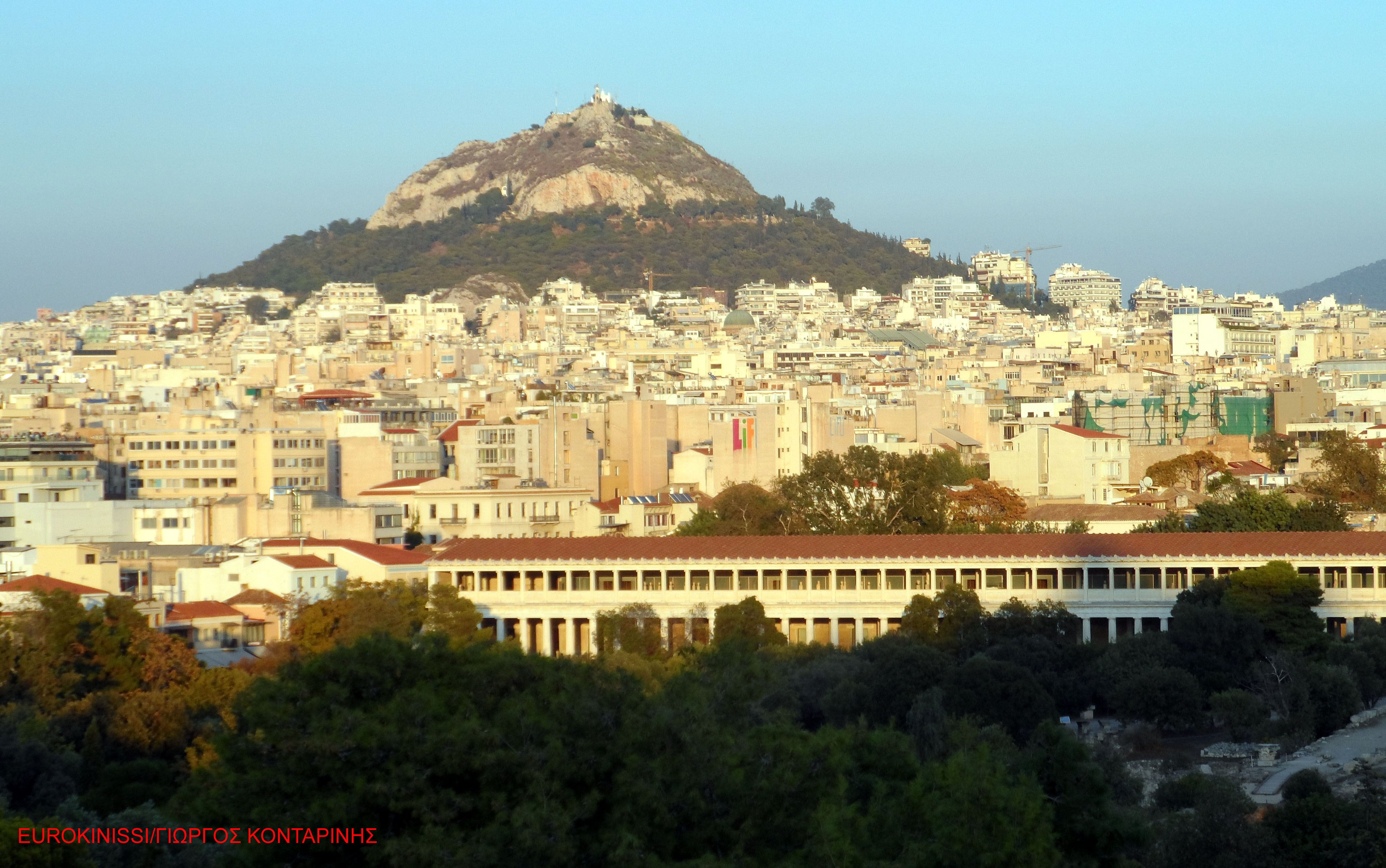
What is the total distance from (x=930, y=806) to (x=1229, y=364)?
10070 cm

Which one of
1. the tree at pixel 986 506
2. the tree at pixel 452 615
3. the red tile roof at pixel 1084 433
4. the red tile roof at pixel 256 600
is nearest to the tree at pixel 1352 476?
the red tile roof at pixel 1084 433

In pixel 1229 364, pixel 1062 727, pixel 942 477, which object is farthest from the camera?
pixel 1229 364

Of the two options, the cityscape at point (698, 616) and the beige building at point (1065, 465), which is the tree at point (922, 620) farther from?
the beige building at point (1065, 465)

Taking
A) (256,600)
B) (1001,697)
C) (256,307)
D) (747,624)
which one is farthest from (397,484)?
(256,307)

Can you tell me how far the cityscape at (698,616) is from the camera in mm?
19406

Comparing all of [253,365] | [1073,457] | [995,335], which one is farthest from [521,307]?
[1073,457]

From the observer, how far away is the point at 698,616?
53.1 m

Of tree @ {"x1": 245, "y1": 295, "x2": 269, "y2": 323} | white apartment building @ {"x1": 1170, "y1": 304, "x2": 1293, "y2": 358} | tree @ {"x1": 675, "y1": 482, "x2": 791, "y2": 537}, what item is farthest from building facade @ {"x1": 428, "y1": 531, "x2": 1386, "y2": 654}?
tree @ {"x1": 245, "y1": 295, "x2": 269, "y2": 323}

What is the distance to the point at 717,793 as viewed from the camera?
19.4 metres

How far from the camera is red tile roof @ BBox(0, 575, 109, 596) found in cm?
4547

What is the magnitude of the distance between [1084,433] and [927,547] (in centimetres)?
2192

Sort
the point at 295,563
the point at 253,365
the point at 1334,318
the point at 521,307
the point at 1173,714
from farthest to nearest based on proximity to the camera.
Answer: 1. the point at 521,307
2. the point at 1334,318
3. the point at 253,365
4. the point at 295,563
5. the point at 1173,714

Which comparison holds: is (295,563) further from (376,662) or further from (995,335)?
(995,335)

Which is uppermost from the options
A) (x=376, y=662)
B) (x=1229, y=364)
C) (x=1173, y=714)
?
(x=1229, y=364)
